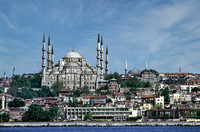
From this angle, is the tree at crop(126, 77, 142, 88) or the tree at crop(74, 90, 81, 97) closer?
the tree at crop(74, 90, 81, 97)

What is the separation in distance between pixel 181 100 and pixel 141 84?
44.4 feet

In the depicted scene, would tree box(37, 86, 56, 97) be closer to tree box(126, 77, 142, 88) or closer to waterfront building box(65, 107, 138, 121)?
tree box(126, 77, 142, 88)

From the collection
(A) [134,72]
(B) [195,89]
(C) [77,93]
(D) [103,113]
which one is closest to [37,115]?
(D) [103,113]

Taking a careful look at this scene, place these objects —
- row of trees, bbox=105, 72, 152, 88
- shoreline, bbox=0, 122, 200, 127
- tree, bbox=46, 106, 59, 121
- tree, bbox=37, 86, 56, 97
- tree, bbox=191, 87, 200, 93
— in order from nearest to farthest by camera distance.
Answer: shoreline, bbox=0, 122, 200, 127 < tree, bbox=46, 106, 59, 121 < tree, bbox=37, 86, 56, 97 < tree, bbox=191, 87, 200, 93 < row of trees, bbox=105, 72, 152, 88

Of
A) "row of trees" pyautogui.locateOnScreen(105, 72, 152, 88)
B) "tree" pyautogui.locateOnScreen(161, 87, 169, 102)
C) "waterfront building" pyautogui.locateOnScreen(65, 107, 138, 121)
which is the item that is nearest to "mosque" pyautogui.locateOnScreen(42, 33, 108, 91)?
"row of trees" pyautogui.locateOnScreen(105, 72, 152, 88)

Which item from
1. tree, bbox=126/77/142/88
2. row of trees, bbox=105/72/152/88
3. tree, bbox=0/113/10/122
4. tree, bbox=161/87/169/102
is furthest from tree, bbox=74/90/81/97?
tree, bbox=0/113/10/122

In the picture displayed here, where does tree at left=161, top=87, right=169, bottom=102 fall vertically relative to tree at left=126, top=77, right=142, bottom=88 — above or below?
below

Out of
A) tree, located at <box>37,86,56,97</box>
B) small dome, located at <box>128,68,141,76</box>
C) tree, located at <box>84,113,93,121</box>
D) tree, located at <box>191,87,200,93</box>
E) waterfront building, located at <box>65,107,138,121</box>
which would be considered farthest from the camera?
small dome, located at <box>128,68,141,76</box>

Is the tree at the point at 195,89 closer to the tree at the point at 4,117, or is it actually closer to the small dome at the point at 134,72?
the small dome at the point at 134,72

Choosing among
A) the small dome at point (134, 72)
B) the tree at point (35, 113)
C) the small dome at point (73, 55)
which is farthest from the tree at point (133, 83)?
the tree at point (35, 113)

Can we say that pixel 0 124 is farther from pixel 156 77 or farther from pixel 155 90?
pixel 156 77

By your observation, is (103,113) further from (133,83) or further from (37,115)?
(133,83)

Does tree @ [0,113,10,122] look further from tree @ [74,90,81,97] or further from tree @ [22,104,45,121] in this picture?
tree @ [74,90,81,97]

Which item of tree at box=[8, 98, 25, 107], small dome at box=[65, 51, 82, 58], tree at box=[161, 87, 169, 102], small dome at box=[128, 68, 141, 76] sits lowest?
tree at box=[8, 98, 25, 107]
